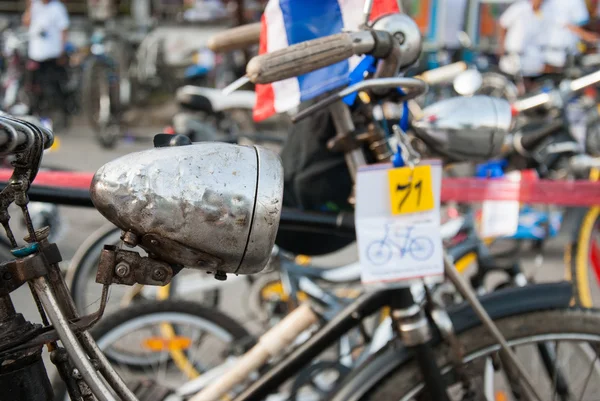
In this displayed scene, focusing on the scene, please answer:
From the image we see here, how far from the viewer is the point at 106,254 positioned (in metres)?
0.89

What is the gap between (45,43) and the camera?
27.5ft

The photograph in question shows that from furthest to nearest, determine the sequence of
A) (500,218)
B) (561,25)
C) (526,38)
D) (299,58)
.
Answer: (526,38) < (561,25) < (500,218) < (299,58)

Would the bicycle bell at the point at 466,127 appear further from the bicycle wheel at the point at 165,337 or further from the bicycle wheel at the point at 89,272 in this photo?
the bicycle wheel at the point at 89,272

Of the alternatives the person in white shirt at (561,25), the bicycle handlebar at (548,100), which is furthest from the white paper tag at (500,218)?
the person in white shirt at (561,25)

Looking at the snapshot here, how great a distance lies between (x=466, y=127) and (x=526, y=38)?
6201 millimetres

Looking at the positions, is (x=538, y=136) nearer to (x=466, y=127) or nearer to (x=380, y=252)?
(x=466, y=127)

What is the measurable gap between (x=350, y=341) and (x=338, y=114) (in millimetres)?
1185

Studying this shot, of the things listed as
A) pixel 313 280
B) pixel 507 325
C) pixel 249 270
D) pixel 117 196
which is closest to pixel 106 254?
pixel 117 196

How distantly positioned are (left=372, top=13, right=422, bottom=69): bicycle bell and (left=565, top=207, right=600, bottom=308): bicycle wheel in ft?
6.38

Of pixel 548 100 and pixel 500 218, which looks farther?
pixel 548 100

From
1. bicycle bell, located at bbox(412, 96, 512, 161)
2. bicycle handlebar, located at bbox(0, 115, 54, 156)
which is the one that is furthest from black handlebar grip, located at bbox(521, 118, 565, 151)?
bicycle handlebar, located at bbox(0, 115, 54, 156)

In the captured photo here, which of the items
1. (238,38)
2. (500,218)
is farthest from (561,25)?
(238,38)

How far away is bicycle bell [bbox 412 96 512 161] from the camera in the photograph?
4.49ft

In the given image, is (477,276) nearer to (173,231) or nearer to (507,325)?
(507,325)
